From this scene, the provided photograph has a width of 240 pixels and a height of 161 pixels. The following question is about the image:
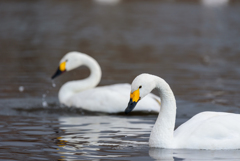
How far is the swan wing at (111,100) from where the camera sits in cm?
1007

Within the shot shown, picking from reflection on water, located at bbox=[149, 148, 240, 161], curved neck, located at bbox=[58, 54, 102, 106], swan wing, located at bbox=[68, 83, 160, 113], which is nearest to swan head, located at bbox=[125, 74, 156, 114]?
reflection on water, located at bbox=[149, 148, 240, 161]

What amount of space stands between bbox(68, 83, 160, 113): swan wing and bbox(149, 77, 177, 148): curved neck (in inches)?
113

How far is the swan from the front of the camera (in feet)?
33.6

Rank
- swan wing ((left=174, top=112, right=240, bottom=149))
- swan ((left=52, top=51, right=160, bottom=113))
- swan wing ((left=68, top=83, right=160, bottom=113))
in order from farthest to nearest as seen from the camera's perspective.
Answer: swan ((left=52, top=51, right=160, bottom=113)) < swan wing ((left=68, top=83, right=160, bottom=113)) < swan wing ((left=174, top=112, right=240, bottom=149))

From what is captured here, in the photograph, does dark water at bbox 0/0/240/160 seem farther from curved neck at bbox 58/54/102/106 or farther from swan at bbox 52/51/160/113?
curved neck at bbox 58/54/102/106

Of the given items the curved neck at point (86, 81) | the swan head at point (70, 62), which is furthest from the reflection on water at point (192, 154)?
the swan head at point (70, 62)

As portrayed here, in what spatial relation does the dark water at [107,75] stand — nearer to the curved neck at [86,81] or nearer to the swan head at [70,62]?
the curved neck at [86,81]

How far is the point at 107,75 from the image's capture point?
1489 cm

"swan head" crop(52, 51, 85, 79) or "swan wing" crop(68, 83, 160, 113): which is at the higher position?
"swan head" crop(52, 51, 85, 79)

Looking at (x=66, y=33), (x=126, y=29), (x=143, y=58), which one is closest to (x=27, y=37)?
(x=66, y=33)

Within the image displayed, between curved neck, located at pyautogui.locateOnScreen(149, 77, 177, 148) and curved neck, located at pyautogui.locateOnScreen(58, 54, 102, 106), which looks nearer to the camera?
curved neck, located at pyautogui.locateOnScreen(149, 77, 177, 148)

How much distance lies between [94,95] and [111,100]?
45 cm

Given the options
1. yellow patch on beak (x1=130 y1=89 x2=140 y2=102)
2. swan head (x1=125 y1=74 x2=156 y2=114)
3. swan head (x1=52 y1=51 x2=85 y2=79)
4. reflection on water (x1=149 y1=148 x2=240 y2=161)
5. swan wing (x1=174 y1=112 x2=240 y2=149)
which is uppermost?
swan head (x1=52 y1=51 x2=85 y2=79)

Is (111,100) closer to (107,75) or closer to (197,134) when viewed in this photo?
(197,134)
